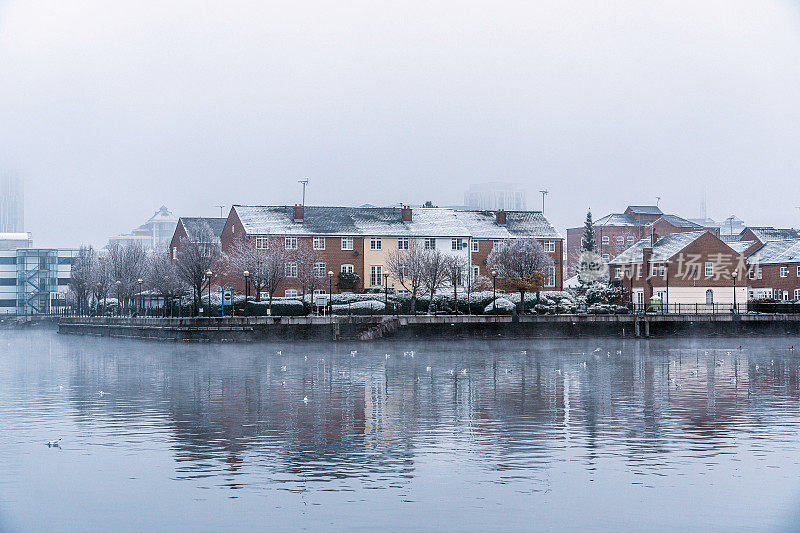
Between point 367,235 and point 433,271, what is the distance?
1285cm

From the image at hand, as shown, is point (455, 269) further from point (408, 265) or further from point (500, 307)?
point (500, 307)

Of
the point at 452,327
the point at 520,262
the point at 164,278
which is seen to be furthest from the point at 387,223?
the point at 452,327

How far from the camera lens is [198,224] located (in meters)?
111

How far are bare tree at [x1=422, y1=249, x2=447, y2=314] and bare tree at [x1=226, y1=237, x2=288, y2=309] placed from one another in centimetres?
1245

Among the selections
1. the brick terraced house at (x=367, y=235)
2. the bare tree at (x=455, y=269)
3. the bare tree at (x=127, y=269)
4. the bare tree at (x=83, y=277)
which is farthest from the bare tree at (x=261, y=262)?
the bare tree at (x=83, y=277)

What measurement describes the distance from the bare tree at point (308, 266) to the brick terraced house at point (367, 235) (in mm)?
158

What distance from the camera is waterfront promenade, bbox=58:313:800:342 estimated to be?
6856 cm

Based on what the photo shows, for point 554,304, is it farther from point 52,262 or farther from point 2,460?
point 52,262

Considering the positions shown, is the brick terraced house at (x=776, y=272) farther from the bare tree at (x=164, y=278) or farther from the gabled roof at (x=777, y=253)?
the bare tree at (x=164, y=278)

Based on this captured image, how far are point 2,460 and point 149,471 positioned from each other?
11.4 feet

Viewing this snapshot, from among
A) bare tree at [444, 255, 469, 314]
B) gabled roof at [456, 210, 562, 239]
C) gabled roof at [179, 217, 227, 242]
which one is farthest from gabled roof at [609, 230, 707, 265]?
gabled roof at [179, 217, 227, 242]

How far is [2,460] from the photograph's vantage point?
20.9m

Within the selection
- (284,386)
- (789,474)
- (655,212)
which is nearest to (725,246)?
(655,212)

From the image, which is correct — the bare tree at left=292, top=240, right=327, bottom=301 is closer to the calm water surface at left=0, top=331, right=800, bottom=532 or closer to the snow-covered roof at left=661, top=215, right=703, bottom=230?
the calm water surface at left=0, top=331, right=800, bottom=532
